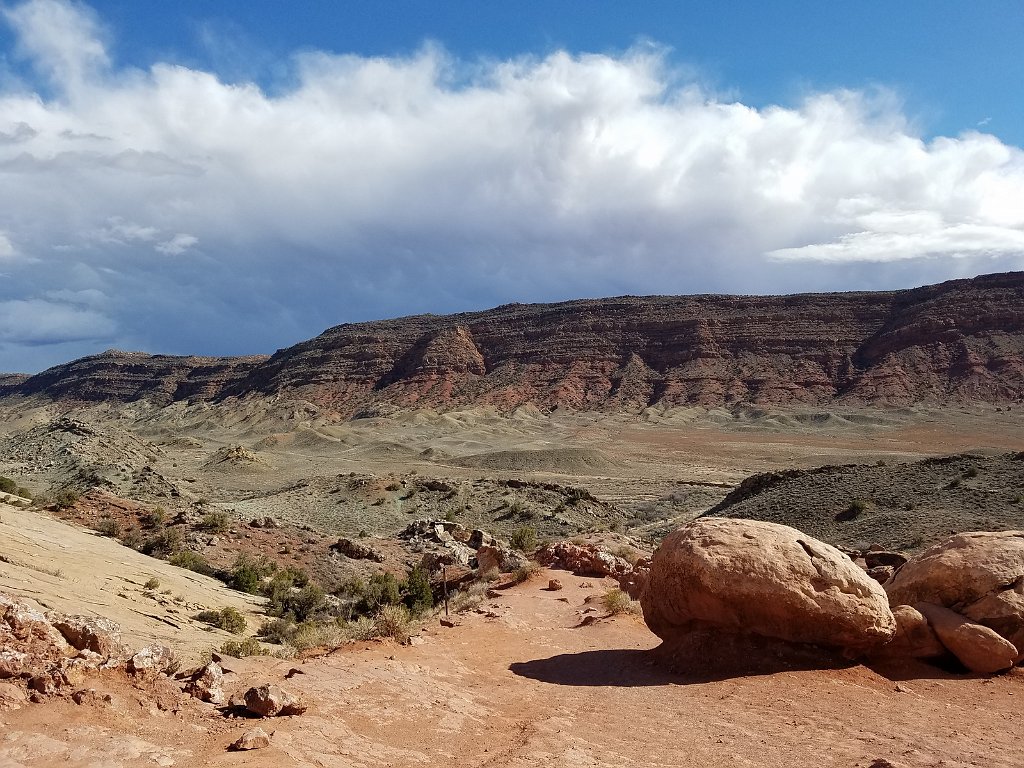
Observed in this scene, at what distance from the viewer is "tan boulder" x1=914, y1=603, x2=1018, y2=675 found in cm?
899

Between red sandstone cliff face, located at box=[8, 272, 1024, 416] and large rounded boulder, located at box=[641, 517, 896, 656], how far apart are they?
101m

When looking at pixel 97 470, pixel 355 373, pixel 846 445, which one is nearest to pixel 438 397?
pixel 355 373

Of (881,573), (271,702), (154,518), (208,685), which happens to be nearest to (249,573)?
(154,518)

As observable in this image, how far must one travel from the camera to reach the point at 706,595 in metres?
9.47

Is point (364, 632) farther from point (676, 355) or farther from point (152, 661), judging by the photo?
point (676, 355)

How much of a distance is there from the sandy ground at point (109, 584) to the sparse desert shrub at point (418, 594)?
11.2 feet

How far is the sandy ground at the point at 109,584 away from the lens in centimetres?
1135

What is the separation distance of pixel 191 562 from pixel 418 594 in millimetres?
6501

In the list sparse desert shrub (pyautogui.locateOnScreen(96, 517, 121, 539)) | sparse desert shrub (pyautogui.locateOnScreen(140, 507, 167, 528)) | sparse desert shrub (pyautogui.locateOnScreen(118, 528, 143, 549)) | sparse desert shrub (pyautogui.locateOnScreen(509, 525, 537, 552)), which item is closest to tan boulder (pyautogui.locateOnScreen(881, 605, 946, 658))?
sparse desert shrub (pyautogui.locateOnScreen(509, 525, 537, 552))

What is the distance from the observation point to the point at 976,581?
991 centimetres

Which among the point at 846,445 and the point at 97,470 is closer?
the point at 97,470

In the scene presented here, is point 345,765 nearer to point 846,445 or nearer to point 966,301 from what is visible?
point 846,445

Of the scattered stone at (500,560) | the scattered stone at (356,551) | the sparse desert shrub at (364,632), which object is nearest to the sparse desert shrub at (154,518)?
the scattered stone at (356,551)

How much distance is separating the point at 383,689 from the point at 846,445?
7655 centimetres
